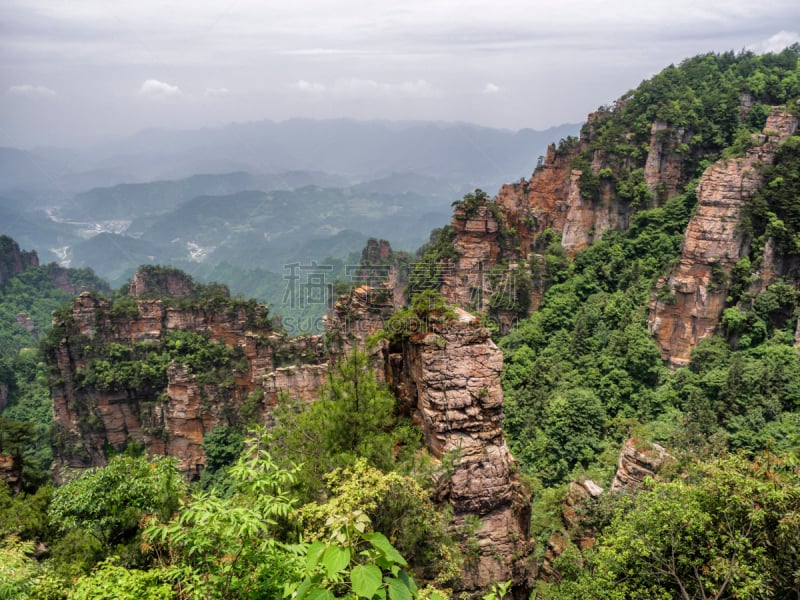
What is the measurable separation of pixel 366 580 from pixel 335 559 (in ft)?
0.89

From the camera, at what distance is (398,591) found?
3205mm

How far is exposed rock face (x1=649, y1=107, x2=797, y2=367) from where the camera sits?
2478 cm

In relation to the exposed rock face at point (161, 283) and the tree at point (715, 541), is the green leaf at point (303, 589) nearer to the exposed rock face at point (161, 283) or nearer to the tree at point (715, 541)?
the tree at point (715, 541)

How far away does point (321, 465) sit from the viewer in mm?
9398

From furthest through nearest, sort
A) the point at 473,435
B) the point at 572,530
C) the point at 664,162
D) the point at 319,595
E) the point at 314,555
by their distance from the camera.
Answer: the point at 664,162
the point at 572,530
the point at 473,435
the point at 314,555
the point at 319,595

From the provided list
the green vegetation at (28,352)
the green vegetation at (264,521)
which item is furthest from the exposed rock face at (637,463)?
the green vegetation at (28,352)

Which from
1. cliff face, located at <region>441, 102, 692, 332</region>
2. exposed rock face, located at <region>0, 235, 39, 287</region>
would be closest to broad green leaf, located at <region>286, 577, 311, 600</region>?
cliff face, located at <region>441, 102, 692, 332</region>

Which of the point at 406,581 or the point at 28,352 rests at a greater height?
the point at 406,581

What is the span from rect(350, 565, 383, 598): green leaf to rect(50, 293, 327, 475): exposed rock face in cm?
2104

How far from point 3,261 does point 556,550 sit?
76.9 metres

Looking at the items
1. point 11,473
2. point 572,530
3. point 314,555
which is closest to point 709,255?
point 572,530

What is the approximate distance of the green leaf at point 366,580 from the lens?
296 centimetres

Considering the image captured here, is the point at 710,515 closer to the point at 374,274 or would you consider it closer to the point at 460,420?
the point at 460,420

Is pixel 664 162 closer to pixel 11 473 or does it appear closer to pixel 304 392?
pixel 304 392
